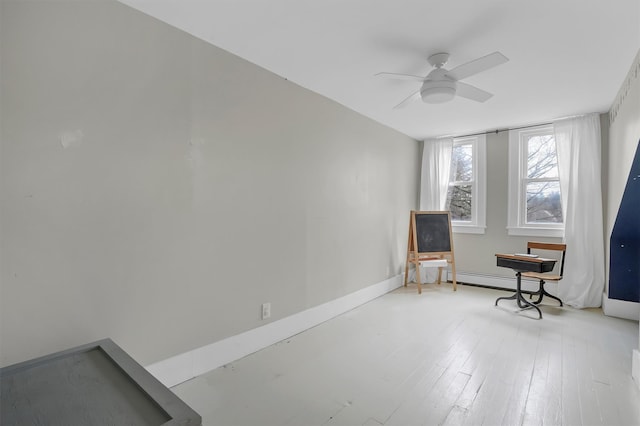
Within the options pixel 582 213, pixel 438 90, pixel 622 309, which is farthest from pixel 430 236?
pixel 438 90

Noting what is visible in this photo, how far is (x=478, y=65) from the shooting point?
2.12m

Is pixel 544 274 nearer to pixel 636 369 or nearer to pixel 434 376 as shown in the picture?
pixel 636 369

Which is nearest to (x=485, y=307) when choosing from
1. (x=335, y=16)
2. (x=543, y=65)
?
(x=543, y=65)

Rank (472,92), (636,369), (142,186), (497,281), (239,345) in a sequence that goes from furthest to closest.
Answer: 1. (497,281)
2. (472,92)
3. (239,345)
4. (636,369)
5. (142,186)

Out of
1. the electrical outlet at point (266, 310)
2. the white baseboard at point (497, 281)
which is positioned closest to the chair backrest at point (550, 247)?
the white baseboard at point (497, 281)

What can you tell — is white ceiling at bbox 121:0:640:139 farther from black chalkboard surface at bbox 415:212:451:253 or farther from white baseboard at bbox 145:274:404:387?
white baseboard at bbox 145:274:404:387

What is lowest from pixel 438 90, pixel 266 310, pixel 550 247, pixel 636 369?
pixel 636 369

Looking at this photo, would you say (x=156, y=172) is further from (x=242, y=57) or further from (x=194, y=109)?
(x=242, y=57)

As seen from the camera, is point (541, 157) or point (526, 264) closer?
point (526, 264)

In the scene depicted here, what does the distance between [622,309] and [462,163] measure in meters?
2.63

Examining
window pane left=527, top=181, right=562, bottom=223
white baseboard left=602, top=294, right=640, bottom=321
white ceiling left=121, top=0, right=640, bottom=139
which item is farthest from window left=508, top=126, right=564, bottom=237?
white ceiling left=121, top=0, right=640, bottom=139

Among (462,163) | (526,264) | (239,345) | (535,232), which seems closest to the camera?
(239,345)

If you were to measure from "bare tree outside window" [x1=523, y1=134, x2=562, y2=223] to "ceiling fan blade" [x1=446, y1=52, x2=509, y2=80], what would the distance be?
2.79 meters

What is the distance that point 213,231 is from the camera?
7.47 ft
